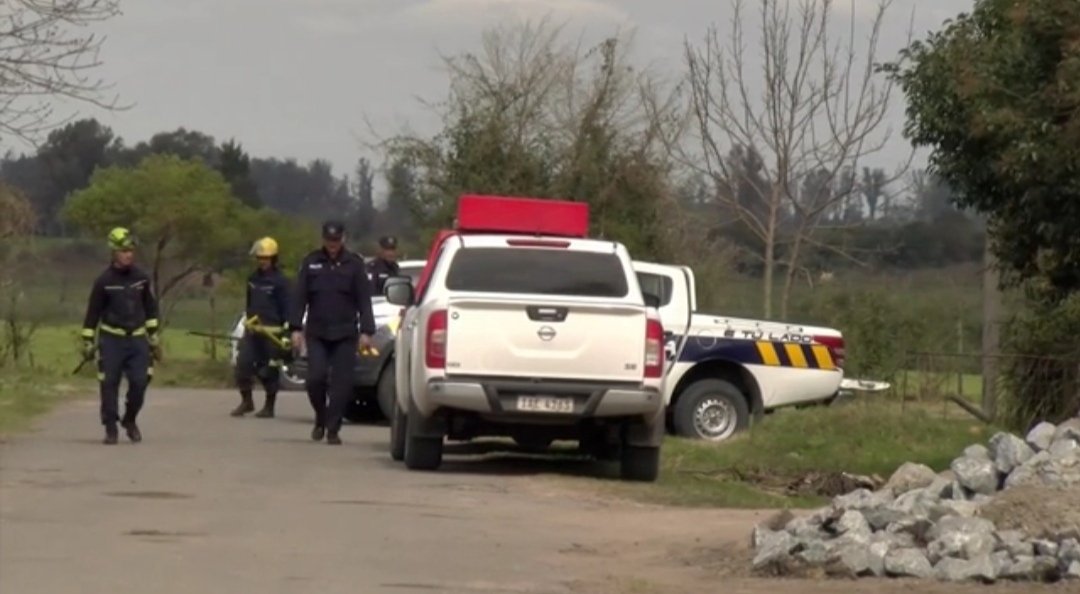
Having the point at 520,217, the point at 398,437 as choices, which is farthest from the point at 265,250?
the point at 398,437

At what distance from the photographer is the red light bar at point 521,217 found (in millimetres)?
19156

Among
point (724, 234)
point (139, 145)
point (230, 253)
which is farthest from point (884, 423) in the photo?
point (139, 145)

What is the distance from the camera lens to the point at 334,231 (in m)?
18.0

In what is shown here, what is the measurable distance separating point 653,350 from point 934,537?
4816mm

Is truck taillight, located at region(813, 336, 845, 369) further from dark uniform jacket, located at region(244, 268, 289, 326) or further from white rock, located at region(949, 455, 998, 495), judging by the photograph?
white rock, located at region(949, 455, 998, 495)

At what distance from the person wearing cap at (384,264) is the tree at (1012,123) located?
243 inches

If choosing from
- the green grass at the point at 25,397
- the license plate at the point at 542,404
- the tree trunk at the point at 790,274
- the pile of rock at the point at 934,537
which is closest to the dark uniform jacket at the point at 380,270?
the green grass at the point at 25,397

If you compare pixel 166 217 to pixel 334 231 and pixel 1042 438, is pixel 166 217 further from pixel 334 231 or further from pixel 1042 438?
pixel 1042 438

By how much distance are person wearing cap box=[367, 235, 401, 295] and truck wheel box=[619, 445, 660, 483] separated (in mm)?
7832

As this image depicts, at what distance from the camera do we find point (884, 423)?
771 inches

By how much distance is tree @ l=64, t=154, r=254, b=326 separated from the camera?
43.1 metres

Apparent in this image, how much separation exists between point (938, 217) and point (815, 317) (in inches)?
834

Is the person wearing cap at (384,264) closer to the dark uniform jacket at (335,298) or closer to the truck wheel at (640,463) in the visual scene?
the dark uniform jacket at (335,298)

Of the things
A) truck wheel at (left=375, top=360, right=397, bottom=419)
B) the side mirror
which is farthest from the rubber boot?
the side mirror
